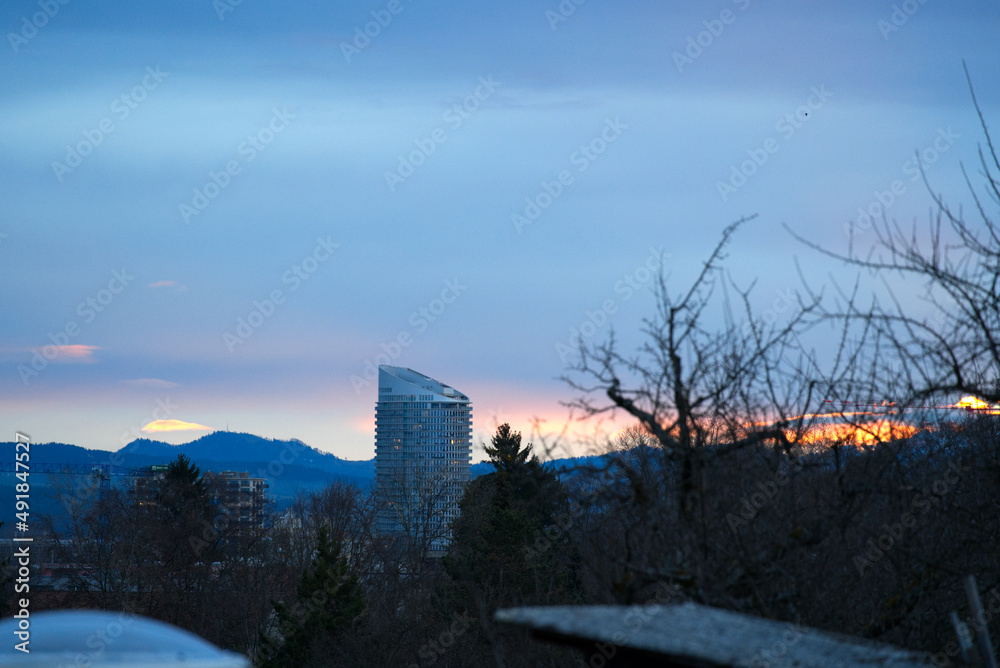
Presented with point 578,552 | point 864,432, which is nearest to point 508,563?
point 578,552

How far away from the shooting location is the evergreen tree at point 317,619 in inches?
1035

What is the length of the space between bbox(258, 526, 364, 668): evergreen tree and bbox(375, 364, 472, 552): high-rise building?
15.6 m

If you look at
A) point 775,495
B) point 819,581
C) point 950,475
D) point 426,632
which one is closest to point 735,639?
point 775,495

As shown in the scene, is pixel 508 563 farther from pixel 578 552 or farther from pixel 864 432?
pixel 864 432

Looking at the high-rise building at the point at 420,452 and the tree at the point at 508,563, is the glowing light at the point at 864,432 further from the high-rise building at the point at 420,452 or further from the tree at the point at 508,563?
the high-rise building at the point at 420,452

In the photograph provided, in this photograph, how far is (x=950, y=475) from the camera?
1026 centimetres

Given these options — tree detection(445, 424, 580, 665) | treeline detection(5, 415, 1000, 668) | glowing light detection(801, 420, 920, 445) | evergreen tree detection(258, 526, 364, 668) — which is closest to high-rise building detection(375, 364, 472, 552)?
treeline detection(5, 415, 1000, 668)

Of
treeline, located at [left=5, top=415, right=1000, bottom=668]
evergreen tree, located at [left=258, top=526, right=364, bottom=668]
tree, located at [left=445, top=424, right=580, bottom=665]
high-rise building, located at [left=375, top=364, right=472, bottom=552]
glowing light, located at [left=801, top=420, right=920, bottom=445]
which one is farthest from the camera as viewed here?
high-rise building, located at [left=375, top=364, right=472, bottom=552]

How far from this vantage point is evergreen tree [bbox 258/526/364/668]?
86.3ft

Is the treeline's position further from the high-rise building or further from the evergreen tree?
the high-rise building

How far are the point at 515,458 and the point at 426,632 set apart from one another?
10.5m

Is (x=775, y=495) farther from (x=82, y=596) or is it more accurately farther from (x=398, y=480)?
(x=398, y=480)

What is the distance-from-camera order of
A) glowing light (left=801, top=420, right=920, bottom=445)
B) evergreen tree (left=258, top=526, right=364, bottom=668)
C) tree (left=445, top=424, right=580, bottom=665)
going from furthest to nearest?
evergreen tree (left=258, top=526, right=364, bottom=668) → tree (left=445, top=424, right=580, bottom=665) → glowing light (left=801, top=420, right=920, bottom=445)

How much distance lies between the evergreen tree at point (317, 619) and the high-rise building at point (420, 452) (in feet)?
51.1
